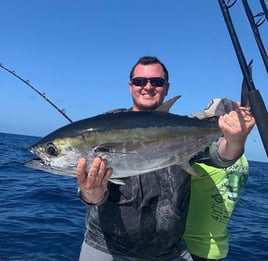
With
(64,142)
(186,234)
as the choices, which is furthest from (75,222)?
(64,142)

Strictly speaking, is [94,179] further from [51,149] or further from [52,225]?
[52,225]

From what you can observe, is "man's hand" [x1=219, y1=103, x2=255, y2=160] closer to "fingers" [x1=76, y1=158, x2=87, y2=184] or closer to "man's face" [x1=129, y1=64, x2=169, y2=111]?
"man's face" [x1=129, y1=64, x2=169, y2=111]

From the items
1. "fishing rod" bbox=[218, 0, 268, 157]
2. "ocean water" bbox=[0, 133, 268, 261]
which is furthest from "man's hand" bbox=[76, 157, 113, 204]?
"ocean water" bbox=[0, 133, 268, 261]

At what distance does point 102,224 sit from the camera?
4.12 metres

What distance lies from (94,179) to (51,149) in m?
0.43

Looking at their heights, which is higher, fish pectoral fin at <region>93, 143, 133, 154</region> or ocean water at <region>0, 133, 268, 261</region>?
fish pectoral fin at <region>93, 143, 133, 154</region>

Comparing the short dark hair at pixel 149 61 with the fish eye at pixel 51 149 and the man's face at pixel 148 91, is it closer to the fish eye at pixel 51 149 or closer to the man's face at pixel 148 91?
the man's face at pixel 148 91

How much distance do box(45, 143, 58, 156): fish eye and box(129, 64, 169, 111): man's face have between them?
1.18m

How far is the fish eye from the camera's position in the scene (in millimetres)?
3408

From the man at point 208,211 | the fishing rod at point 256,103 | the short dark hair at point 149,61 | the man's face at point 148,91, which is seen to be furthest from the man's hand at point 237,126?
the man at point 208,211

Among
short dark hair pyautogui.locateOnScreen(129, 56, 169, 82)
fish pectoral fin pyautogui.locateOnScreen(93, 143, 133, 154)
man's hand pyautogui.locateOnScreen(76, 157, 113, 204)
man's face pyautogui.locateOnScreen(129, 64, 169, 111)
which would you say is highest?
short dark hair pyautogui.locateOnScreen(129, 56, 169, 82)

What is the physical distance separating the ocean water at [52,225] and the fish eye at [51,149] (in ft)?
14.0

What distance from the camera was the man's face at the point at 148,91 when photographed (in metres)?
4.22

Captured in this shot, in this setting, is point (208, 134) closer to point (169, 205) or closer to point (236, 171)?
point (169, 205)
